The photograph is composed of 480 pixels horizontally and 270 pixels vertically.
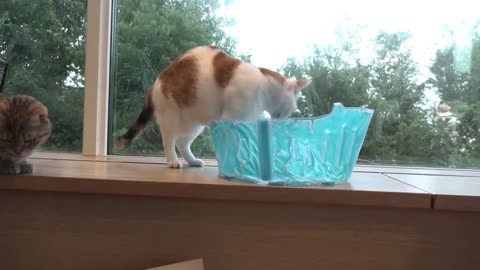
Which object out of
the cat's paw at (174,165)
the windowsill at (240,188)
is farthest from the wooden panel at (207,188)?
the cat's paw at (174,165)

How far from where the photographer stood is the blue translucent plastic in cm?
88

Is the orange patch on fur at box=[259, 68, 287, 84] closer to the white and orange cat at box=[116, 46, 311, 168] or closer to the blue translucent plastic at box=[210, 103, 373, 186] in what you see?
the white and orange cat at box=[116, 46, 311, 168]

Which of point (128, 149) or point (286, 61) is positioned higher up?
point (286, 61)

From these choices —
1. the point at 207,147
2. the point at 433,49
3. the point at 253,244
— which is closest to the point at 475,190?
the point at 253,244

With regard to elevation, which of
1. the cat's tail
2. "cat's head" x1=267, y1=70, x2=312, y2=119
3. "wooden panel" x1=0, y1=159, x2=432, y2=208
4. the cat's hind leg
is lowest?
"wooden panel" x1=0, y1=159, x2=432, y2=208

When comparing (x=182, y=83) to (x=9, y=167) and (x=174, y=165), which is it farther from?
(x=9, y=167)

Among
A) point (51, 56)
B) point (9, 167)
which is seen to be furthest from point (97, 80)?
point (9, 167)

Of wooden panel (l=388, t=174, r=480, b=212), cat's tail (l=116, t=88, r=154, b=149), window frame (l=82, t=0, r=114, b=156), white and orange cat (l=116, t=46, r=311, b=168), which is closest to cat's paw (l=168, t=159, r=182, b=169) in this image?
white and orange cat (l=116, t=46, r=311, b=168)

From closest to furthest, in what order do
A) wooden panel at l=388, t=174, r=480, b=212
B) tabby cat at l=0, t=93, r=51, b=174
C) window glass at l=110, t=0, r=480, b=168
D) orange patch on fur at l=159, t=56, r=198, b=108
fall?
wooden panel at l=388, t=174, r=480, b=212 → tabby cat at l=0, t=93, r=51, b=174 → orange patch on fur at l=159, t=56, r=198, b=108 → window glass at l=110, t=0, r=480, b=168

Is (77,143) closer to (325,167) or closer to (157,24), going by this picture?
(157,24)

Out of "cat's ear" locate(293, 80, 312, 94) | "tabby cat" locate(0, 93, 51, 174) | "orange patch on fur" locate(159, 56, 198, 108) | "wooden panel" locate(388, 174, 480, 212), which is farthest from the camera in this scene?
"cat's ear" locate(293, 80, 312, 94)

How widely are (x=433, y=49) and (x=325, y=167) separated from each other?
66cm

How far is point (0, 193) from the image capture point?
3.07 ft

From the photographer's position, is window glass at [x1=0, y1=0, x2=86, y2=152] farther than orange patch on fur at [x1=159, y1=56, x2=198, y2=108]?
Yes
